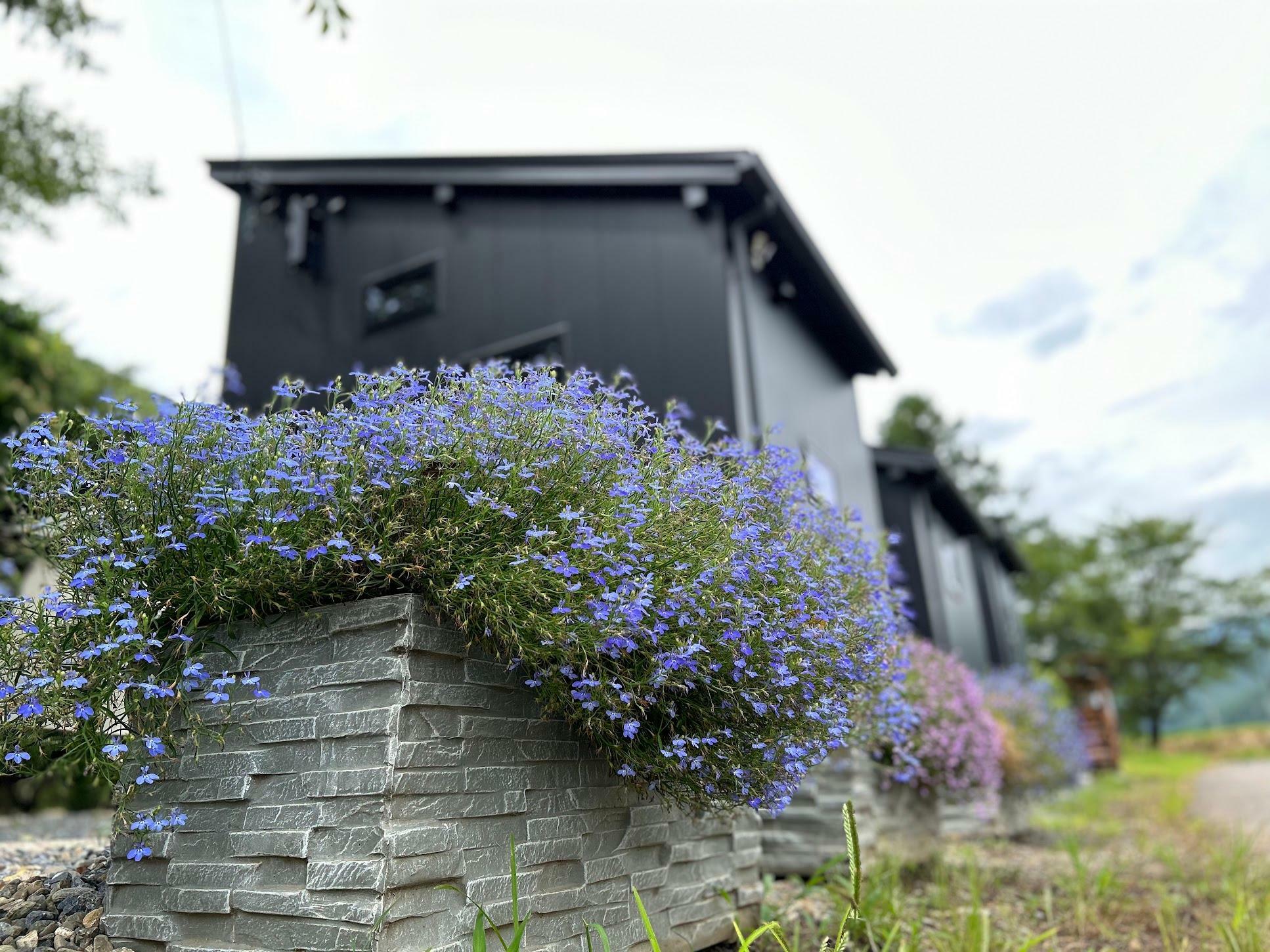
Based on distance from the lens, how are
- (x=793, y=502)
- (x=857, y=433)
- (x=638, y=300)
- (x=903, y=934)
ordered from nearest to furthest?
1. (x=793, y=502)
2. (x=903, y=934)
3. (x=638, y=300)
4. (x=857, y=433)

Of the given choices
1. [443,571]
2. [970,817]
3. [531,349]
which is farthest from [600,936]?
[531,349]

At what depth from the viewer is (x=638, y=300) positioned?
7.06 m

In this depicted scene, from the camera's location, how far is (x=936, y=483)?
419 inches

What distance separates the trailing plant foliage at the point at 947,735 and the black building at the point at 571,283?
2.02 m

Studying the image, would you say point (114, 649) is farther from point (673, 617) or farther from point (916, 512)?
point (916, 512)

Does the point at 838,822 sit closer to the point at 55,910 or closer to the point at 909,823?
the point at 909,823

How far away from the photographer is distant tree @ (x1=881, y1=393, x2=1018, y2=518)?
28094 mm

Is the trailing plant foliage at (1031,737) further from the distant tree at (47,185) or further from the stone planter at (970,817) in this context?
the distant tree at (47,185)

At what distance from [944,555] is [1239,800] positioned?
4.93m

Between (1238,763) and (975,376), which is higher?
(975,376)

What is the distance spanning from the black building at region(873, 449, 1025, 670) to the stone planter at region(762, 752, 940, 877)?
2.73m

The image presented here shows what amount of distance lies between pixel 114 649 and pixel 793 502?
224 centimetres

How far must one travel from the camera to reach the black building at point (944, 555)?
9922 millimetres

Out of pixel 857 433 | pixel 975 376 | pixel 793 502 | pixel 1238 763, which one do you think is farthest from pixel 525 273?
pixel 975 376
